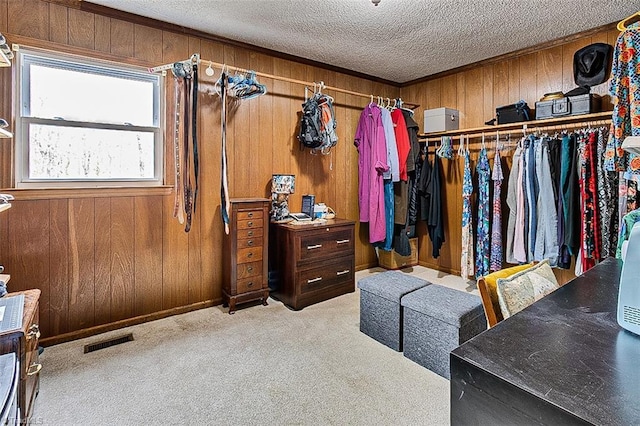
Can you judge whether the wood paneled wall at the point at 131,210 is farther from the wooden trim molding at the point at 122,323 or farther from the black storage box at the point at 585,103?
the black storage box at the point at 585,103

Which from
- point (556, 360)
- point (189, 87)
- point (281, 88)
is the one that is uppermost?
point (281, 88)

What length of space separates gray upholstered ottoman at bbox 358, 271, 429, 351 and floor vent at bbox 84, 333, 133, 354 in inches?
69.3

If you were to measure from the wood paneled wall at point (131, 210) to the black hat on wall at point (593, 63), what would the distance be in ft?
8.34

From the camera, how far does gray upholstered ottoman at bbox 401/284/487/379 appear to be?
203 centimetres

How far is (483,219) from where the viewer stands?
11.6 ft

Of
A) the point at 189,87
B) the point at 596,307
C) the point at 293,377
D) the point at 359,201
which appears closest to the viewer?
the point at 596,307

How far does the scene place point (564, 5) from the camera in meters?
2.59

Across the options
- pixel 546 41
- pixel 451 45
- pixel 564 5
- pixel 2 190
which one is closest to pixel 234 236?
pixel 2 190

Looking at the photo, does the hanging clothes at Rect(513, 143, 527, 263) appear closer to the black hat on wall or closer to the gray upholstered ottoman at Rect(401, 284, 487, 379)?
the black hat on wall

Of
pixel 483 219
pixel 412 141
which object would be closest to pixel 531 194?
pixel 483 219

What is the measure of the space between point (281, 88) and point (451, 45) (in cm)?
174

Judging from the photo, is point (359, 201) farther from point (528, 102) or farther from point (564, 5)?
point (564, 5)

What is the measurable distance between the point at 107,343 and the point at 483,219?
138 inches

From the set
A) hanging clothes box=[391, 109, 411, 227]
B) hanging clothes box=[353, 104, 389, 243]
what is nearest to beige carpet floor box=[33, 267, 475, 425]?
hanging clothes box=[353, 104, 389, 243]
